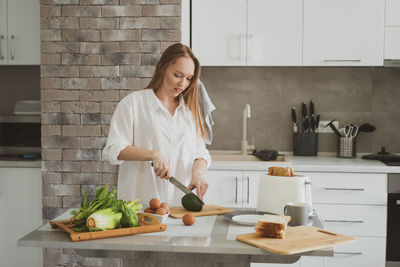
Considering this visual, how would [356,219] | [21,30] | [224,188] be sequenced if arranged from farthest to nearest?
[21,30] < [224,188] < [356,219]

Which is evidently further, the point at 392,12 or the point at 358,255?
the point at 392,12

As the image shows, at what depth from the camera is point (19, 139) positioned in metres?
3.51

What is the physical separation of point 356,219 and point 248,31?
1501 mm

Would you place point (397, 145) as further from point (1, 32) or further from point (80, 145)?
point (1, 32)

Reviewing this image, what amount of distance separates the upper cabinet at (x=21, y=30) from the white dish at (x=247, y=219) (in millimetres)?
2346

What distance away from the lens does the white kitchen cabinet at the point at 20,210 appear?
131 inches

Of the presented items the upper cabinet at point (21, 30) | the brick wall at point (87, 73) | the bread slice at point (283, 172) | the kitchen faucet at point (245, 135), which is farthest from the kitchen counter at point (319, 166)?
the upper cabinet at point (21, 30)

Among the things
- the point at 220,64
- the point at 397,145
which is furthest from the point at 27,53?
the point at 397,145

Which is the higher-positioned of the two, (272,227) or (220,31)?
(220,31)

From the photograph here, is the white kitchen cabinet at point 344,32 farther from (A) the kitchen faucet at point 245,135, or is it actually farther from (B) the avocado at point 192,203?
(B) the avocado at point 192,203

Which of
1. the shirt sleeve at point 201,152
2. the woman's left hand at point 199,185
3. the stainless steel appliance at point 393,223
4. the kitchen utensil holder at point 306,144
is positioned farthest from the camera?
the kitchen utensil holder at point 306,144

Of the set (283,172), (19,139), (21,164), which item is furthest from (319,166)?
(19,139)

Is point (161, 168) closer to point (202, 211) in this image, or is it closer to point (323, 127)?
point (202, 211)

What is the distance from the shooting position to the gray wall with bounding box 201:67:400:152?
143 inches
